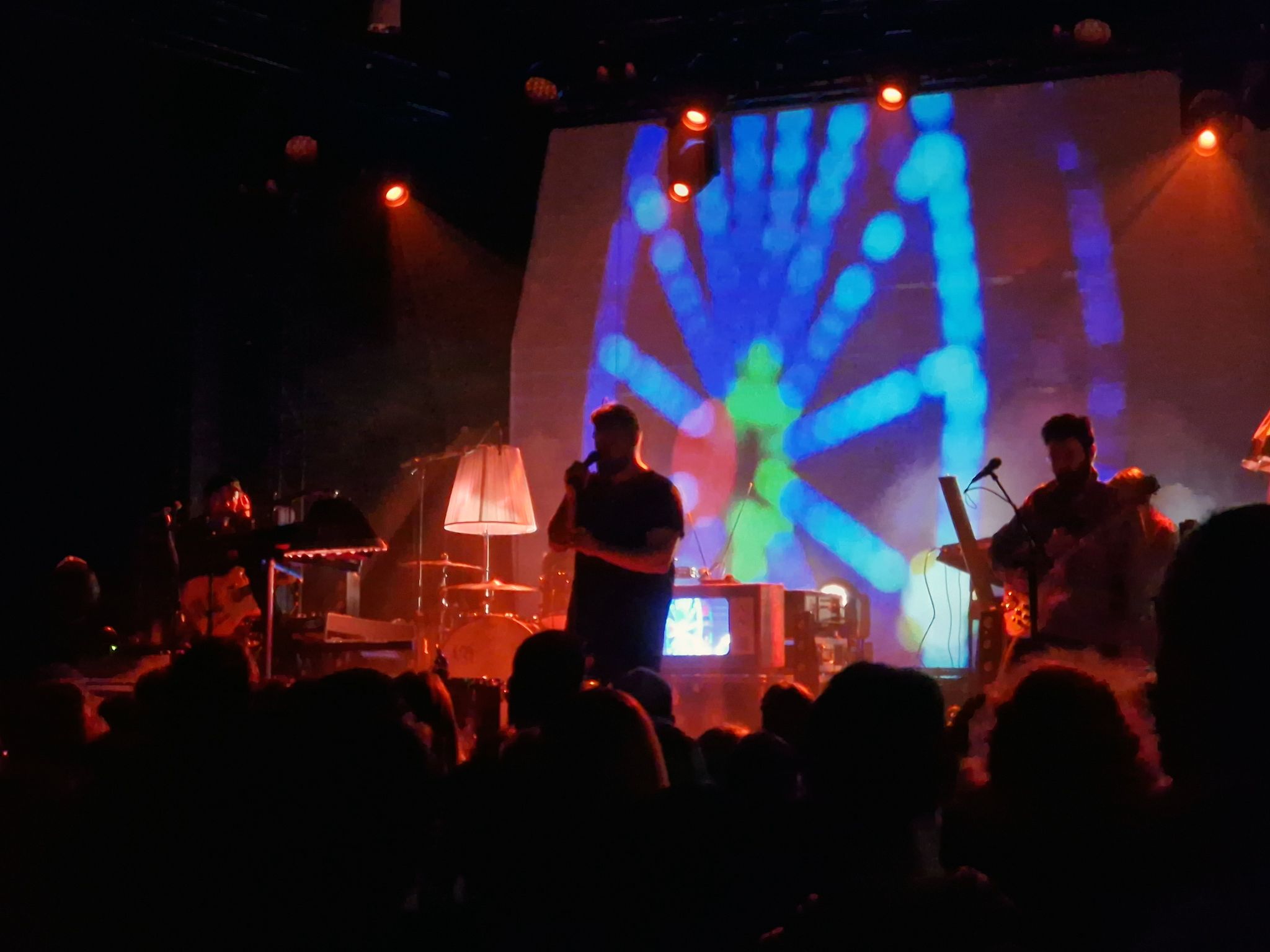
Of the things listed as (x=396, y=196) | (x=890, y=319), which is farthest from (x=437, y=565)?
(x=890, y=319)

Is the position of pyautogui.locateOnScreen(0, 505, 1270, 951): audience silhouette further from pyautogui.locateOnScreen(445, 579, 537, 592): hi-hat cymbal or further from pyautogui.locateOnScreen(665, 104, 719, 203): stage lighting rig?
pyautogui.locateOnScreen(665, 104, 719, 203): stage lighting rig

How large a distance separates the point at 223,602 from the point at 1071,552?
14.8 ft

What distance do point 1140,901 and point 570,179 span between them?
834 centimetres

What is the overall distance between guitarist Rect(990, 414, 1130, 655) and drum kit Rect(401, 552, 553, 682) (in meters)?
2.70

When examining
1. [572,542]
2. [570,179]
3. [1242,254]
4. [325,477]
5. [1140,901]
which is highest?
[570,179]

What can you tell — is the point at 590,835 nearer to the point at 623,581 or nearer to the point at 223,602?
the point at 623,581

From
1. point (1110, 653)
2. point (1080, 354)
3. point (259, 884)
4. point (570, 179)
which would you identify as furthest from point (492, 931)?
point (570, 179)

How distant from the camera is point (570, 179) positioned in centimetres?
938

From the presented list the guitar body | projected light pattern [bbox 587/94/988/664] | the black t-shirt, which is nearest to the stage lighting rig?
projected light pattern [bbox 587/94/988/664]

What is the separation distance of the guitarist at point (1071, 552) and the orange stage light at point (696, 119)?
4.25m

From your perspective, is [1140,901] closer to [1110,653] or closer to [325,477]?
[1110,653]

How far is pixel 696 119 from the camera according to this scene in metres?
8.38

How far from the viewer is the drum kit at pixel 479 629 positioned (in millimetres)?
6887

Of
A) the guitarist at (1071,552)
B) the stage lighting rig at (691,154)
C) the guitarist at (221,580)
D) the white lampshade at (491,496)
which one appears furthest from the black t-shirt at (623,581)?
the stage lighting rig at (691,154)
